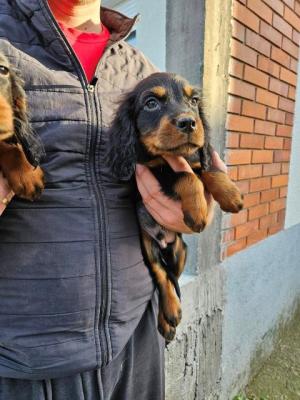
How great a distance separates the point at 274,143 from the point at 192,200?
2191 mm

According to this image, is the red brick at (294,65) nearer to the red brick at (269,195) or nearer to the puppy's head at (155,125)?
the red brick at (269,195)

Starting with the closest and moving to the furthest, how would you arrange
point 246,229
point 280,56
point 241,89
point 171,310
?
point 171,310 → point 241,89 → point 246,229 → point 280,56

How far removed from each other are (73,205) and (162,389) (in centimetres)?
87

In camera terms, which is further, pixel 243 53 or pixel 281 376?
pixel 281 376

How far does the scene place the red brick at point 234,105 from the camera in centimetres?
257

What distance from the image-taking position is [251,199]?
9.88 feet

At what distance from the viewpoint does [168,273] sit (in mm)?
1599

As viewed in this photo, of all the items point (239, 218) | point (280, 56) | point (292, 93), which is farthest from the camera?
point (292, 93)

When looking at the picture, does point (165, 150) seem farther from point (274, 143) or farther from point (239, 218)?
point (274, 143)

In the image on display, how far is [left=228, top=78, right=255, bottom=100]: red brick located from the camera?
101 inches

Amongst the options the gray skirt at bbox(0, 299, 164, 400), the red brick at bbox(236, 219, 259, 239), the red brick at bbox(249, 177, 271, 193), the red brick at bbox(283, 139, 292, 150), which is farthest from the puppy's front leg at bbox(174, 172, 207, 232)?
the red brick at bbox(283, 139, 292, 150)

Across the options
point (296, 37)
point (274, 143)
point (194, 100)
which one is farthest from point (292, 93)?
point (194, 100)

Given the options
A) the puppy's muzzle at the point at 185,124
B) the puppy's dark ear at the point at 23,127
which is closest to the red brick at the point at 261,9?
the puppy's muzzle at the point at 185,124

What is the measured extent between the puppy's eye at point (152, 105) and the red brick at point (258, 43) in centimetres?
156
